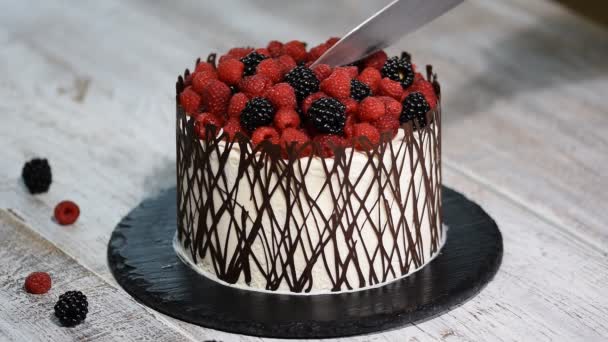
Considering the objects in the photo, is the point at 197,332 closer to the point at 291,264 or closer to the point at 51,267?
the point at 291,264

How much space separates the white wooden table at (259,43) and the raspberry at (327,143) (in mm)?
352

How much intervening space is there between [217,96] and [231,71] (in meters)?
0.08

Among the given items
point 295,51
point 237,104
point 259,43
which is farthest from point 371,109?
point 259,43

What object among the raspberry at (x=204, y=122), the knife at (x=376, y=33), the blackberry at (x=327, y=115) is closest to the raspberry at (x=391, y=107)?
the blackberry at (x=327, y=115)

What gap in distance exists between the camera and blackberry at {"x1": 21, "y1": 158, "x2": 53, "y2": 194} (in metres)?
2.57

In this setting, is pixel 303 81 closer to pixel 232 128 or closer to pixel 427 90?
pixel 232 128

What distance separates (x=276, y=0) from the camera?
3.97m

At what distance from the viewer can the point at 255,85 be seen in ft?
6.64

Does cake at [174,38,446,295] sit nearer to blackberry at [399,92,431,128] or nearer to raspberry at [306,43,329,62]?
blackberry at [399,92,431,128]

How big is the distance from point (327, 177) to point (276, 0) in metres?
2.12

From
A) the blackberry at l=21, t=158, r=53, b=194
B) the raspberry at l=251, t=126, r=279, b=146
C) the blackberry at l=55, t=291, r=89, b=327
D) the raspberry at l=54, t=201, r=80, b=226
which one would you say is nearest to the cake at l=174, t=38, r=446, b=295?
the raspberry at l=251, t=126, r=279, b=146

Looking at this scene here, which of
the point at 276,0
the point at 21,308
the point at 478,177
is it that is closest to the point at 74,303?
the point at 21,308

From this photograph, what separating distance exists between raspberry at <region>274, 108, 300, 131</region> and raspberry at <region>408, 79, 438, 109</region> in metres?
0.30

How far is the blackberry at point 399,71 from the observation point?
6.98ft
